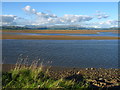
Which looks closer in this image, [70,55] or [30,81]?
[30,81]

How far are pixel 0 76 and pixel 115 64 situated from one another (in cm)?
956

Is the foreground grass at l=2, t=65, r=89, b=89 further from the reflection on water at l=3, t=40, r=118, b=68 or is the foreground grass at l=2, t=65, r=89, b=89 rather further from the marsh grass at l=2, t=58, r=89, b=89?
the reflection on water at l=3, t=40, r=118, b=68

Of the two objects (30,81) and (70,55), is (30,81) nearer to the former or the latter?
(30,81)

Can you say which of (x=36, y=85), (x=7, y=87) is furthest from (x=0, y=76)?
(x=36, y=85)

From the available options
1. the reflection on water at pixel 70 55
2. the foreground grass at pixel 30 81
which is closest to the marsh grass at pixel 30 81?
the foreground grass at pixel 30 81

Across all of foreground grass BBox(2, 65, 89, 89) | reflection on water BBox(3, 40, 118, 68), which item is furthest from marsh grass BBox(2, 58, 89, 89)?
reflection on water BBox(3, 40, 118, 68)

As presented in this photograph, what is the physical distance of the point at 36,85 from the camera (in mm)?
7031

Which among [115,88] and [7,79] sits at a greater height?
[7,79]

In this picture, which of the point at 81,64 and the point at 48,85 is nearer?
the point at 48,85

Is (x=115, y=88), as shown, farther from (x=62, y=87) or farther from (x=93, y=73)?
(x=93, y=73)

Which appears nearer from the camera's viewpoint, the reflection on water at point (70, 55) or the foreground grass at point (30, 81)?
the foreground grass at point (30, 81)

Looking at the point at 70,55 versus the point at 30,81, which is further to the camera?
the point at 70,55

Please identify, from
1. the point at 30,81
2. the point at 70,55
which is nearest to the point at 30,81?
the point at 30,81

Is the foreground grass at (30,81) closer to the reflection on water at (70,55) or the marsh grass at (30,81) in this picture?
the marsh grass at (30,81)
